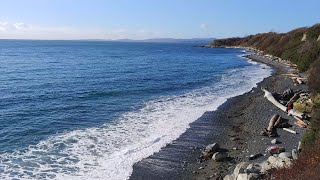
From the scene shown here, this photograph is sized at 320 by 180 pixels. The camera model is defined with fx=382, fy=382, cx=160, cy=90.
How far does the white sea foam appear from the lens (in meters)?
18.3

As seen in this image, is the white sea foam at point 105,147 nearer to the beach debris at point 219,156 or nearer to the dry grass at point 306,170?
the beach debris at point 219,156

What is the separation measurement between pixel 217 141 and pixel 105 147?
683cm

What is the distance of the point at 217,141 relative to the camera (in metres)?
23.5

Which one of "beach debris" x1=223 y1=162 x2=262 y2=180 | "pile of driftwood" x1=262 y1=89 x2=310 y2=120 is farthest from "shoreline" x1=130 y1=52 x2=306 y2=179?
"beach debris" x1=223 y1=162 x2=262 y2=180

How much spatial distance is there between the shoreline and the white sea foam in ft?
2.35

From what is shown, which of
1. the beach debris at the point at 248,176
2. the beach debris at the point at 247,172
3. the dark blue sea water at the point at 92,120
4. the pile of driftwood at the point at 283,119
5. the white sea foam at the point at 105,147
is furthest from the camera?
the pile of driftwood at the point at 283,119

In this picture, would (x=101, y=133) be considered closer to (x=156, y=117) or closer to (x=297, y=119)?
(x=156, y=117)

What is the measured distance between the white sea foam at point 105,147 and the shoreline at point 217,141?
0.72 meters

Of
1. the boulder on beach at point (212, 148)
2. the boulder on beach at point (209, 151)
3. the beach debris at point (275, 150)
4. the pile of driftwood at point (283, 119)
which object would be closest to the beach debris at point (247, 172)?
the beach debris at point (275, 150)

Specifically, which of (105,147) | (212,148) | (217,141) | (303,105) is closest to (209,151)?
(212,148)

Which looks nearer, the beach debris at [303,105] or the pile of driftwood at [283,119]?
the pile of driftwood at [283,119]

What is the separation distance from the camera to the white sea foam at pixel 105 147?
1833cm

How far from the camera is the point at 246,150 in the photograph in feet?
69.5

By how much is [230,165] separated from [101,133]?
9.59 m
